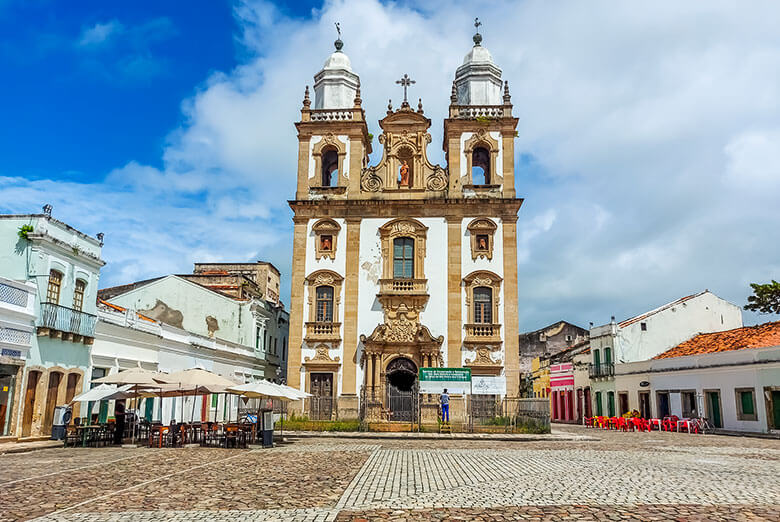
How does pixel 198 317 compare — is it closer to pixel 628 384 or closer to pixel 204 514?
pixel 628 384

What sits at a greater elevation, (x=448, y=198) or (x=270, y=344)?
(x=448, y=198)

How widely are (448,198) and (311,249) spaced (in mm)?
7085

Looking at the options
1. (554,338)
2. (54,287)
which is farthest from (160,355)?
(554,338)

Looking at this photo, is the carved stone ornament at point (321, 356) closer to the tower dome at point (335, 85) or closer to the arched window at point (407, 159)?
the arched window at point (407, 159)

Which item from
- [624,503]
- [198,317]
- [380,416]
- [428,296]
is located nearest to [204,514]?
[624,503]

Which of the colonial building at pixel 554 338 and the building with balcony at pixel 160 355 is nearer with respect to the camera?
the building with balcony at pixel 160 355

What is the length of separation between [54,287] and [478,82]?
23.2 metres

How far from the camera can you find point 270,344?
1622 inches

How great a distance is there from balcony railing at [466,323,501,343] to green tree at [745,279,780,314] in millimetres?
18460

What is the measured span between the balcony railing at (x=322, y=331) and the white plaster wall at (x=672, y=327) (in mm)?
16610

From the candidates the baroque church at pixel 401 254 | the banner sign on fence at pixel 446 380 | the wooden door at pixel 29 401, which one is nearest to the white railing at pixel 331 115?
the baroque church at pixel 401 254

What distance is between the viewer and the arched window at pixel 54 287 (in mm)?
20814

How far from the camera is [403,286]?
32.2m

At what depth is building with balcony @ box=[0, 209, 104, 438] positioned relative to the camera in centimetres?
1961
